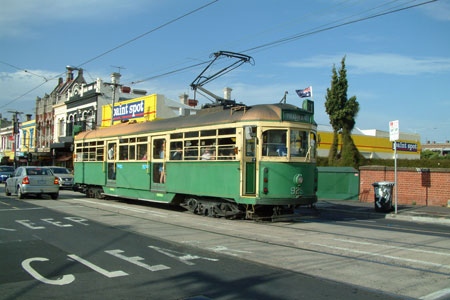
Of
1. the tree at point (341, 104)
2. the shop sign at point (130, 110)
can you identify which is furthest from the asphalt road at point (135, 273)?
the shop sign at point (130, 110)

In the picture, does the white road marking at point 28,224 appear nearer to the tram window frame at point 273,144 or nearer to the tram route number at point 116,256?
the tram route number at point 116,256

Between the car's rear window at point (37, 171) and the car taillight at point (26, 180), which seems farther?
the car's rear window at point (37, 171)

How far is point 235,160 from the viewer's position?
1165cm

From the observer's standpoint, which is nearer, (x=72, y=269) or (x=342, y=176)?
(x=72, y=269)

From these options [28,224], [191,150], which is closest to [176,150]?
[191,150]

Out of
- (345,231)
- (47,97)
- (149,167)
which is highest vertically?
(47,97)

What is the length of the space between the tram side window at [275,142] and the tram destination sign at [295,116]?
39 centimetres

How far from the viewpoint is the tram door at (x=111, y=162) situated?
1773cm

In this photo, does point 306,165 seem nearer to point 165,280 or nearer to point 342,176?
point 165,280

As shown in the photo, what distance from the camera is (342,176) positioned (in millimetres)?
20906

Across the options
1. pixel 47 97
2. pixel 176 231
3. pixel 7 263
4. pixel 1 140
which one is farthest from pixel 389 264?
pixel 1 140

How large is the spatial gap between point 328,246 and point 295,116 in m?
4.52

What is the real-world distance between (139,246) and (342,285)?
4071mm

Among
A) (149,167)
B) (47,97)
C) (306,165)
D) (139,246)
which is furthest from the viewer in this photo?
(47,97)
